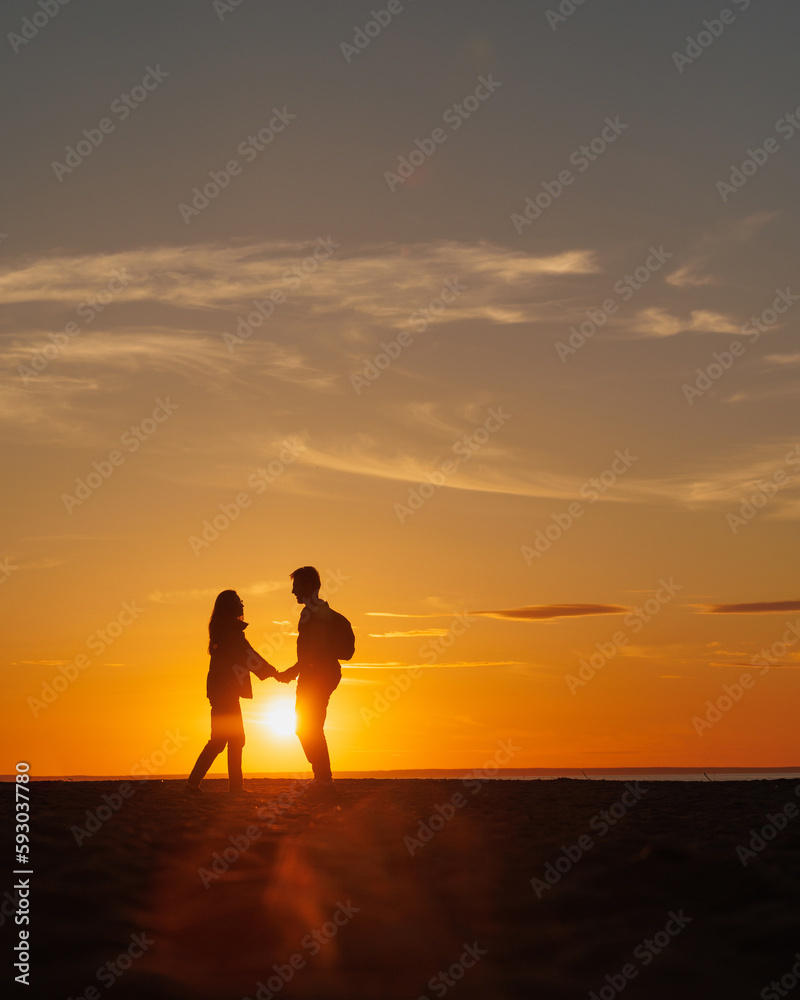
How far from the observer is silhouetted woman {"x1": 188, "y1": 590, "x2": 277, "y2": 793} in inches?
476

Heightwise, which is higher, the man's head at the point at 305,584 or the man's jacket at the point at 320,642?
the man's head at the point at 305,584

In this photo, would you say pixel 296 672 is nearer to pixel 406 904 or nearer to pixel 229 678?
pixel 229 678

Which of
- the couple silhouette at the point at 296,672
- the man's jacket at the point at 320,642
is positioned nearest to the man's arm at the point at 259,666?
the couple silhouette at the point at 296,672

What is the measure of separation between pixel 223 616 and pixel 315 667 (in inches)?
61.2

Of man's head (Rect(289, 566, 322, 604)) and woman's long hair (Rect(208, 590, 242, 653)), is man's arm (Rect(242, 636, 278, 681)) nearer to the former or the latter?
woman's long hair (Rect(208, 590, 242, 653))

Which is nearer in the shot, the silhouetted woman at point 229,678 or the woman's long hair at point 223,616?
the silhouetted woman at point 229,678

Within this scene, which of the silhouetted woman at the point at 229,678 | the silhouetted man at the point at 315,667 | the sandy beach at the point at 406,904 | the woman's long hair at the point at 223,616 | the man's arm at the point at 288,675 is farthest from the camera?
the woman's long hair at the point at 223,616

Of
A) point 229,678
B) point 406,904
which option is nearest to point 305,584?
point 229,678

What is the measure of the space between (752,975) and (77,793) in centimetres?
745

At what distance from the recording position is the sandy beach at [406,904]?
216 inches

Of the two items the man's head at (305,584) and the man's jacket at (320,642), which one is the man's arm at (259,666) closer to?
the man's jacket at (320,642)

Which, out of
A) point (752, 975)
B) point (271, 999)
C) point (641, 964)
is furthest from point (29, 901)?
point (752, 975)

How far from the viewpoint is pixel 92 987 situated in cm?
518

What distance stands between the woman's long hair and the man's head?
3.83 ft
